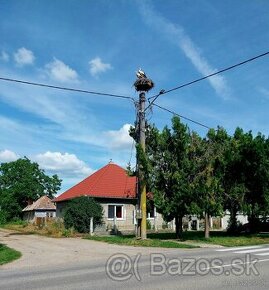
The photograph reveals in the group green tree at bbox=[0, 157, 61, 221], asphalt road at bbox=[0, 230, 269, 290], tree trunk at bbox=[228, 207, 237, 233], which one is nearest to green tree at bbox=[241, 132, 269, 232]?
tree trunk at bbox=[228, 207, 237, 233]

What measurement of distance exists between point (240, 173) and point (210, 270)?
16.3 m

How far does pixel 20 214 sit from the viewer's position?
2876 inches

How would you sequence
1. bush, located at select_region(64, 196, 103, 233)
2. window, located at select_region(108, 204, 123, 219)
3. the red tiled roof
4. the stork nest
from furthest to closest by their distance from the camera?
1. window, located at select_region(108, 204, 123, 219)
2. the red tiled roof
3. bush, located at select_region(64, 196, 103, 233)
4. the stork nest

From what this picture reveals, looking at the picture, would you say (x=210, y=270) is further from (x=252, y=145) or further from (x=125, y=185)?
(x=125, y=185)

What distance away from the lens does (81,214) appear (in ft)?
102

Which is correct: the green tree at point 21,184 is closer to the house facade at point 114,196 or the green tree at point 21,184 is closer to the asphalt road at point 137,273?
the house facade at point 114,196

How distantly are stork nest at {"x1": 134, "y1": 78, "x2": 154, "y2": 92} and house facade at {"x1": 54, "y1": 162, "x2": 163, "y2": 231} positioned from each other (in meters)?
9.72

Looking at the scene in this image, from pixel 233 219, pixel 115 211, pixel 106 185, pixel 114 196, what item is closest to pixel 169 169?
pixel 233 219

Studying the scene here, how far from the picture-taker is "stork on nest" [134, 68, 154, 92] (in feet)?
78.2

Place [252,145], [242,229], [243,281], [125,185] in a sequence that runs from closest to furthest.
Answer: [243,281] < [252,145] < [242,229] < [125,185]

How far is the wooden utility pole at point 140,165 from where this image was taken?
2306 centimetres

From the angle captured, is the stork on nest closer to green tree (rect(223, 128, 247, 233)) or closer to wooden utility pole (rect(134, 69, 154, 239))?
wooden utility pole (rect(134, 69, 154, 239))

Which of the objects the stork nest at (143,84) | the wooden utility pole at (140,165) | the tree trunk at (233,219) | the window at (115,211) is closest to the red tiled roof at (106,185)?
the window at (115,211)

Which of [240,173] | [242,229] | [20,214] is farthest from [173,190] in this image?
[20,214]
